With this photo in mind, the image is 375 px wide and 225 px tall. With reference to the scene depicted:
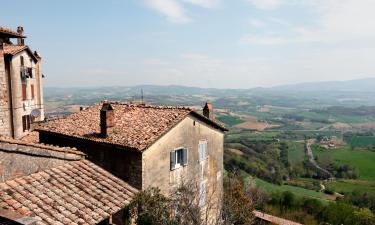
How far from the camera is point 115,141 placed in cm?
1545

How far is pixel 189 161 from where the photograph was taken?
59.9ft

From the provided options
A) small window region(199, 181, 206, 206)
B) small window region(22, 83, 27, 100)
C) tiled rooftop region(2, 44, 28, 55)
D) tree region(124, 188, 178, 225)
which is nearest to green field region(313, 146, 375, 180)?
small window region(199, 181, 206, 206)

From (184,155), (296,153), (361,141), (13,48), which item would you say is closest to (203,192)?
(184,155)

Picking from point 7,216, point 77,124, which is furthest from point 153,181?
point 7,216

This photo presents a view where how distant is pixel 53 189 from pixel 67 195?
459mm

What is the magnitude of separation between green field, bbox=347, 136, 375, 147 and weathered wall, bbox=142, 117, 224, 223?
10273 centimetres

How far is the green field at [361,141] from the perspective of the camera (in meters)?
110

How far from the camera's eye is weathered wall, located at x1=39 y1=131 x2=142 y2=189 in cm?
1492

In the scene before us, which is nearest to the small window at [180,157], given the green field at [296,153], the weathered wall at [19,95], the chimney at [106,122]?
the chimney at [106,122]

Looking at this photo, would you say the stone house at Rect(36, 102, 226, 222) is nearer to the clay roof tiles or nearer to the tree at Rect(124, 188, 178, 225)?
the clay roof tiles

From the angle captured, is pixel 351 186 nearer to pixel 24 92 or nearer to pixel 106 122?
pixel 24 92

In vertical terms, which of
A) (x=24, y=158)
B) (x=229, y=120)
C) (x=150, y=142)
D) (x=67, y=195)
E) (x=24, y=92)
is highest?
(x=24, y=92)

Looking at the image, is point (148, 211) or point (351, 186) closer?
point (148, 211)

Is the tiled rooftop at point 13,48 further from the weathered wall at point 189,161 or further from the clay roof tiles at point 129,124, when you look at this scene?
the weathered wall at point 189,161
